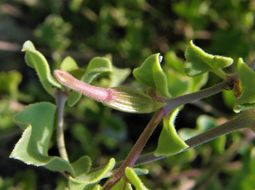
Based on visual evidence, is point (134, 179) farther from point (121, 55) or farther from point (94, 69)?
point (121, 55)

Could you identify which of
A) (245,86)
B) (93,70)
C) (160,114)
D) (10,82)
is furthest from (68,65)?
(10,82)

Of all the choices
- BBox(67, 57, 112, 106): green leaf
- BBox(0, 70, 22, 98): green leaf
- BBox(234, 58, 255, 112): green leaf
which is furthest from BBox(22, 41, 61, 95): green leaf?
BBox(0, 70, 22, 98): green leaf

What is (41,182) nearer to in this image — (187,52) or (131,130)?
(131,130)

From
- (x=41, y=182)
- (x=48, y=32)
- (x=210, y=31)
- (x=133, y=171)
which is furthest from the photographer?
(x=210, y=31)

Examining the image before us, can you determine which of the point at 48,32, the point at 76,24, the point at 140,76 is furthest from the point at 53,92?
the point at 76,24

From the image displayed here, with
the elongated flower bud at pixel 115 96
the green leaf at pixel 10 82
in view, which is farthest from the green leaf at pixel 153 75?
the green leaf at pixel 10 82

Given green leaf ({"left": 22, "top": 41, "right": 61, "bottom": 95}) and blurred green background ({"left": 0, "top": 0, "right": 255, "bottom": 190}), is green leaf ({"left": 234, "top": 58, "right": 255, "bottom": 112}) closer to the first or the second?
green leaf ({"left": 22, "top": 41, "right": 61, "bottom": 95})
